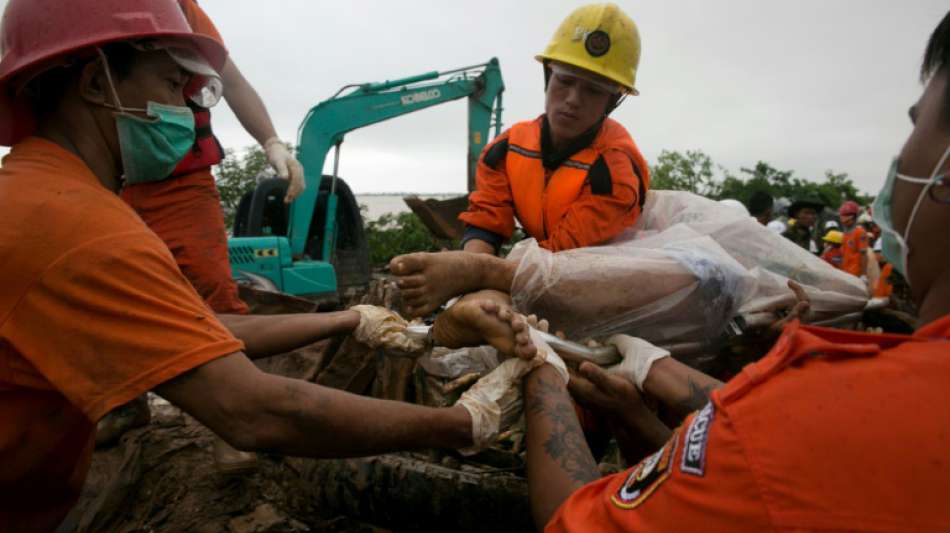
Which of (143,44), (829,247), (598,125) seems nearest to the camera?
(143,44)

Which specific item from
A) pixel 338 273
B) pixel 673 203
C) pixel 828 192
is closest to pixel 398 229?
pixel 338 273

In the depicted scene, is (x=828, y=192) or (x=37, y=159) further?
(x=828, y=192)

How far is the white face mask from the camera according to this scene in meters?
0.95

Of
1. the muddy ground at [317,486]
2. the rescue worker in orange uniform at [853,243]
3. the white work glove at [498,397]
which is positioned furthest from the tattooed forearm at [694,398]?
the rescue worker in orange uniform at [853,243]

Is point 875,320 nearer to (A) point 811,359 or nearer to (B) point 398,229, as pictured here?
(A) point 811,359

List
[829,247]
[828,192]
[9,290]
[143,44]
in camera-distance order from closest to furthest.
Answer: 1. [9,290]
2. [143,44]
3. [829,247]
4. [828,192]

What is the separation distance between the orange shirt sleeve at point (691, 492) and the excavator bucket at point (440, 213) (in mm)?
5007

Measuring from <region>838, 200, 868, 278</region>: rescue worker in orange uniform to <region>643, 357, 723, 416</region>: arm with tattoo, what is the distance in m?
7.42

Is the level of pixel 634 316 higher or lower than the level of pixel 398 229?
higher

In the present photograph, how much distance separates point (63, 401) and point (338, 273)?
6716mm

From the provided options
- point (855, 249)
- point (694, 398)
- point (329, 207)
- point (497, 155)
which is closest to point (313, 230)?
point (329, 207)

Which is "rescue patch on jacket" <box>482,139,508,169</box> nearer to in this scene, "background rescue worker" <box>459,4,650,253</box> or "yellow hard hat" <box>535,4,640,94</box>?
"background rescue worker" <box>459,4,650,253</box>

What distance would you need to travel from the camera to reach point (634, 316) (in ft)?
7.02

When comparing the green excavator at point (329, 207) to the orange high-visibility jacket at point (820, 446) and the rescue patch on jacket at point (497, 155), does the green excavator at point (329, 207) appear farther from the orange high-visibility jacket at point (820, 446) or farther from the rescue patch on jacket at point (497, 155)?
the orange high-visibility jacket at point (820, 446)
